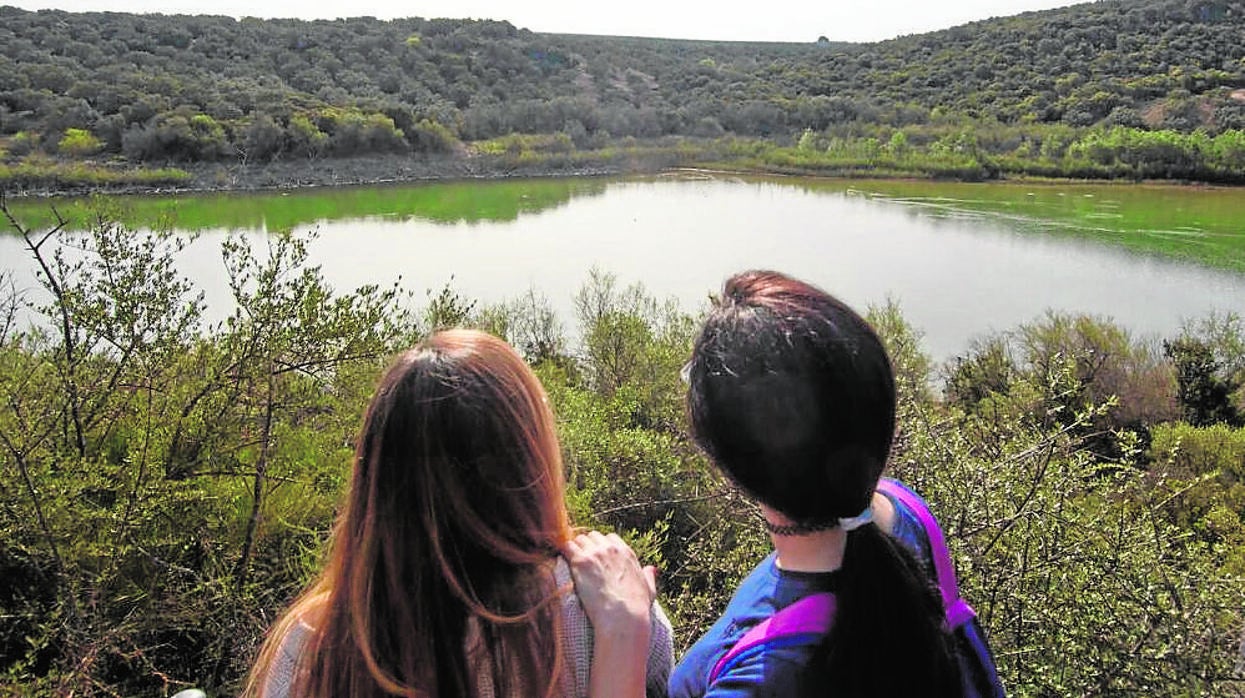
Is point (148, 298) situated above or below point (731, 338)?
below

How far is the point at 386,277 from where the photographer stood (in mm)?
19719

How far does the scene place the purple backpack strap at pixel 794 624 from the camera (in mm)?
1058

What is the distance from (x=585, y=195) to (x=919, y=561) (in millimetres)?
36783

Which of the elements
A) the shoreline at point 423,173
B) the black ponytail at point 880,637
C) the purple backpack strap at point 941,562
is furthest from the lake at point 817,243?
the black ponytail at point 880,637

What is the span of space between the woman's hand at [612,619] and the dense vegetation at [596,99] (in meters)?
32.6

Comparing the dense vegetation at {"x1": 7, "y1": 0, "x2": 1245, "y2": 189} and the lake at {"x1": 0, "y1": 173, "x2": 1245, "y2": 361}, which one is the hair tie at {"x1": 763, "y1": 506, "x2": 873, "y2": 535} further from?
the dense vegetation at {"x1": 7, "y1": 0, "x2": 1245, "y2": 189}

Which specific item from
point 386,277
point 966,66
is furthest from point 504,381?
point 966,66

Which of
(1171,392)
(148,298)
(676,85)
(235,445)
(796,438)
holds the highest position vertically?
(676,85)

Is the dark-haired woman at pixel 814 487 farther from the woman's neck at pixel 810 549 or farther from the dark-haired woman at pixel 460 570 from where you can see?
the dark-haired woman at pixel 460 570

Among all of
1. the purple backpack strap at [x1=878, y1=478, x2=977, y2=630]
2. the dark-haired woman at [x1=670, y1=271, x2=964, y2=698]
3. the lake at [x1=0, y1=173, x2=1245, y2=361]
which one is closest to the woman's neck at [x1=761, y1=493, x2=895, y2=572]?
the dark-haired woman at [x1=670, y1=271, x2=964, y2=698]

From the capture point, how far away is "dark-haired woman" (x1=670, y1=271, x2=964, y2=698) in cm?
105

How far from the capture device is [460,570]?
3.74 ft

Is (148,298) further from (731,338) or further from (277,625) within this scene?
(731,338)

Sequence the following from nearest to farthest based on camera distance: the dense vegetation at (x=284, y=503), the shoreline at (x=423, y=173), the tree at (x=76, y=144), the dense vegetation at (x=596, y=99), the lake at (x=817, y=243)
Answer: the dense vegetation at (x=284, y=503) < the lake at (x=817, y=243) < the tree at (x=76, y=144) < the shoreline at (x=423, y=173) < the dense vegetation at (x=596, y=99)
